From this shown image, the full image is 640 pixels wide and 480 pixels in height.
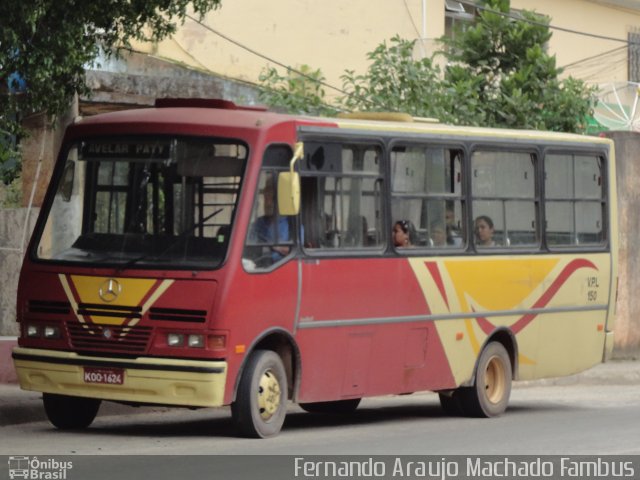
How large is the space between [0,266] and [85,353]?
487 centimetres

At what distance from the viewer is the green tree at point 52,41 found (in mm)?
12578

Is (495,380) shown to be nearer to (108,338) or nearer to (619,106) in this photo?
(108,338)

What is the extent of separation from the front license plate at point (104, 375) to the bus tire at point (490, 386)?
4.45 meters

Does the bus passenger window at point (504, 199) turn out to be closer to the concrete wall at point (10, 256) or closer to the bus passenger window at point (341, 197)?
the bus passenger window at point (341, 197)

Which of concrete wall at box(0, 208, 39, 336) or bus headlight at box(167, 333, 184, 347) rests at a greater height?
concrete wall at box(0, 208, 39, 336)

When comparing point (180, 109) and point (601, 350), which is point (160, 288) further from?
point (601, 350)

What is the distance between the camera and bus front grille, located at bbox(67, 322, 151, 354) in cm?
1234

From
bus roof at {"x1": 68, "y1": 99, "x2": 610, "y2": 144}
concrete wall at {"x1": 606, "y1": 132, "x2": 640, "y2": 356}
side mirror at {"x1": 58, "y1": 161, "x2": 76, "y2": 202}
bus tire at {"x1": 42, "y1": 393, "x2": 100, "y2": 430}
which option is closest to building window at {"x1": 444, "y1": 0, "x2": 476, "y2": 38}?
concrete wall at {"x1": 606, "y1": 132, "x2": 640, "y2": 356}

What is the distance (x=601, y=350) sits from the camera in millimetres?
17062

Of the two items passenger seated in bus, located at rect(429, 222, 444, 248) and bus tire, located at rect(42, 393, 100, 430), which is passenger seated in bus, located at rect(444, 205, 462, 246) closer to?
passenger seated in bus, located at rect(429, 222, 444, 248)

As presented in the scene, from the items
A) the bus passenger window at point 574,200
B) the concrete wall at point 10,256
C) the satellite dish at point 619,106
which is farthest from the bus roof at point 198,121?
the satellite dish at point 619,106

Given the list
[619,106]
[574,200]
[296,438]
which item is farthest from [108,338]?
[619,106]

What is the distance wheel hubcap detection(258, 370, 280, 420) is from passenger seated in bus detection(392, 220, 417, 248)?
217 cm

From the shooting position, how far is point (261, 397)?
1263cm
